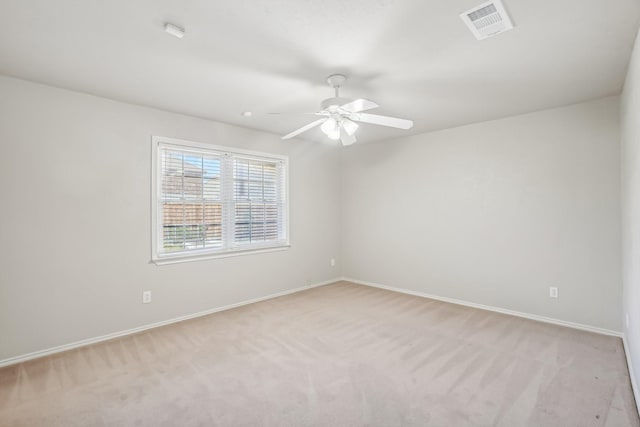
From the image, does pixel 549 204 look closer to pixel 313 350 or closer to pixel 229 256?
pixel 313 350

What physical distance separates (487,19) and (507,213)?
2.67 metres

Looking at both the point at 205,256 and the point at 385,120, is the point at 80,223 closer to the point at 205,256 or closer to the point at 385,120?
→ the point at 205,256

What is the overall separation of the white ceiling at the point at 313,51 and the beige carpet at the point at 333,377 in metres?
2.48

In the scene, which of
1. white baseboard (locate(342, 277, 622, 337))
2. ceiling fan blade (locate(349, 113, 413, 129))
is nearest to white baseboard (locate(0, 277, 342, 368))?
white baseboard (locate(342, 277, 622, 337))

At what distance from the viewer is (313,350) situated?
2.87 metres

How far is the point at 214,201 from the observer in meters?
4.02

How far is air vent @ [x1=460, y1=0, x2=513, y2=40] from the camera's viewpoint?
1.77 metres

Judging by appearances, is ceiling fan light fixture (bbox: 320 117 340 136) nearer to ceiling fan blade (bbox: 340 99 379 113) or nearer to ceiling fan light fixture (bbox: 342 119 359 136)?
ceiling fan light fixture (bbox: 342 119 359 136)

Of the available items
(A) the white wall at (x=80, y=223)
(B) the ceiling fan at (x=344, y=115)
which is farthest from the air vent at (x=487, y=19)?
(A) the white wall at (x=80, y=223)

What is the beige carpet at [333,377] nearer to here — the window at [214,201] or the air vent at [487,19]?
the window at [214,201]

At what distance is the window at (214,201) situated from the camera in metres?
3.59

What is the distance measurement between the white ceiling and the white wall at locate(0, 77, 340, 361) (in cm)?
29

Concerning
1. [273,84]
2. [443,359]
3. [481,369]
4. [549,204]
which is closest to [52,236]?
[273,84]

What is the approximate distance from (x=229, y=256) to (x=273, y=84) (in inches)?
92.1
